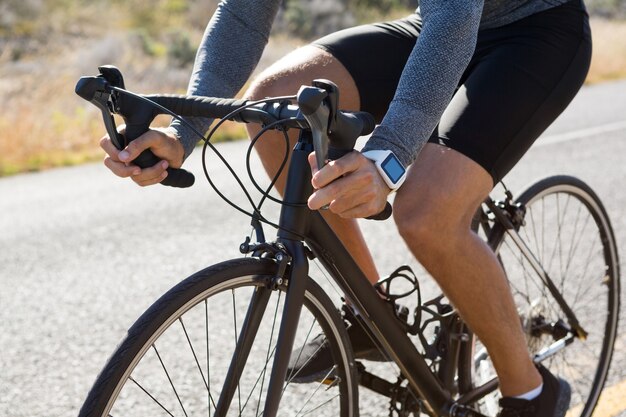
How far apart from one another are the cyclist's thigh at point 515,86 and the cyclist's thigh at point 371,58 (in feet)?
0.71

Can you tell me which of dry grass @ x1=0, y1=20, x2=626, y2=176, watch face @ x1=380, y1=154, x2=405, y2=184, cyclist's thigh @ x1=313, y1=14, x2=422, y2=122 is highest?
dry grass @ x1=0, y1=20, x2=626, y2=176

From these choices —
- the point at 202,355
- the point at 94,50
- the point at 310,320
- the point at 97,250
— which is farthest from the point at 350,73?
the point at 94,50

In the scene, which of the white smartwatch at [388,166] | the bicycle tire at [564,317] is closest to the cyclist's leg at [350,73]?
the bicycle tire at [564,317]

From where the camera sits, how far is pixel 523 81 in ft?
8.68

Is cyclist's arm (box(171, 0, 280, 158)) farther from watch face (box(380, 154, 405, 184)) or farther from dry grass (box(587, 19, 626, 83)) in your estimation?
dry grass (box(587, 19, 626, 83))

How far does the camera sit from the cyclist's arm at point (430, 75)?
2180 mm

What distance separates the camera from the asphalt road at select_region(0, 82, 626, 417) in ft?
12.8

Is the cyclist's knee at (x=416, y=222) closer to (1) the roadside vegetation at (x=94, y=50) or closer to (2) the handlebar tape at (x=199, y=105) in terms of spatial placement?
(2) the handlebar tape at (x=199, y=105)

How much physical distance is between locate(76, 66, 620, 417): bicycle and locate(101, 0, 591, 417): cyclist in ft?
0.47

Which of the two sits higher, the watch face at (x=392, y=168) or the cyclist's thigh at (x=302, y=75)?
the cyclist's thigh at (x=302, y=75)

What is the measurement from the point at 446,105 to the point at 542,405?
1004 millimetres

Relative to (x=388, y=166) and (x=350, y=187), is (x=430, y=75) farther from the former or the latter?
(x=350, y=187)

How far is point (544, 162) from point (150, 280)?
411cm

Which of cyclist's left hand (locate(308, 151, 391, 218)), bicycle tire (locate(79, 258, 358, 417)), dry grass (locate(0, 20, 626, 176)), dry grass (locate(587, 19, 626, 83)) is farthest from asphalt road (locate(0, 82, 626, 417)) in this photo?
dry grass (locate(587, 19, 626, 83))
